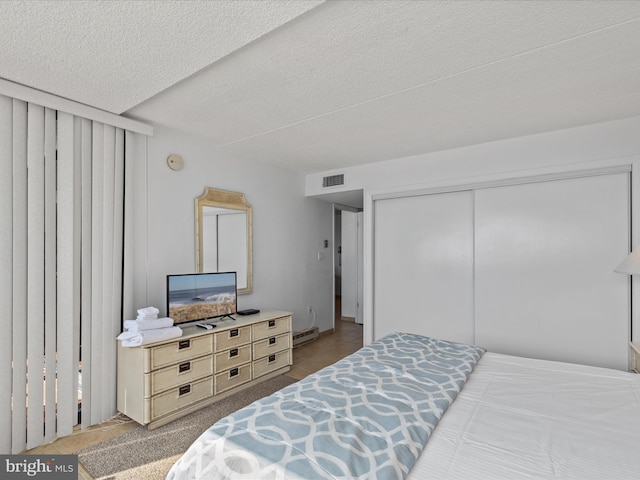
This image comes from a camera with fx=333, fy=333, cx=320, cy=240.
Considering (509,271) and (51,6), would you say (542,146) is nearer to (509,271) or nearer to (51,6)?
(509,271)

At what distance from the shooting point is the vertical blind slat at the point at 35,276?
215 centimetres

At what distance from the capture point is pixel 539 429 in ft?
4.25

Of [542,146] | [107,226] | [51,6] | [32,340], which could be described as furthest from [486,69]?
[32,340]

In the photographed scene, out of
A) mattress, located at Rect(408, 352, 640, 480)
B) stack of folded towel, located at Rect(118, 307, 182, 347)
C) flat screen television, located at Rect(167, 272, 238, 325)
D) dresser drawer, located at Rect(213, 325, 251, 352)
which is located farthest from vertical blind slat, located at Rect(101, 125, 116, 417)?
mattress, located at Rect(408, 352, 640, 480)

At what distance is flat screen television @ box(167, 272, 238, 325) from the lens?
2.75 metres

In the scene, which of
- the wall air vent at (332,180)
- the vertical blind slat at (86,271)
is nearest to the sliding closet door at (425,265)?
the wall air vent at (332,180)

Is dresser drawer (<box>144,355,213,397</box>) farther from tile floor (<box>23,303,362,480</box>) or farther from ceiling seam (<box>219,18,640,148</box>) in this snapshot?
ceiling seam (<box>219,18,640,148</box>)

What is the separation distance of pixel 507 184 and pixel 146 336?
3.41m

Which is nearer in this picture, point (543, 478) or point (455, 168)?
point (543, 478)

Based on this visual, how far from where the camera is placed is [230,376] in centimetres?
293

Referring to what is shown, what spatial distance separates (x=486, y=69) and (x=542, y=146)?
152 centimetres

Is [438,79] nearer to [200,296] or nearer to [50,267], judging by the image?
[200,296]

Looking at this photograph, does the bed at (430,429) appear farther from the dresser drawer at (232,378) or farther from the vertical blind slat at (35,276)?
the vertical blind slat at (35,276)

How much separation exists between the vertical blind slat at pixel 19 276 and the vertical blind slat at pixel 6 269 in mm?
23
